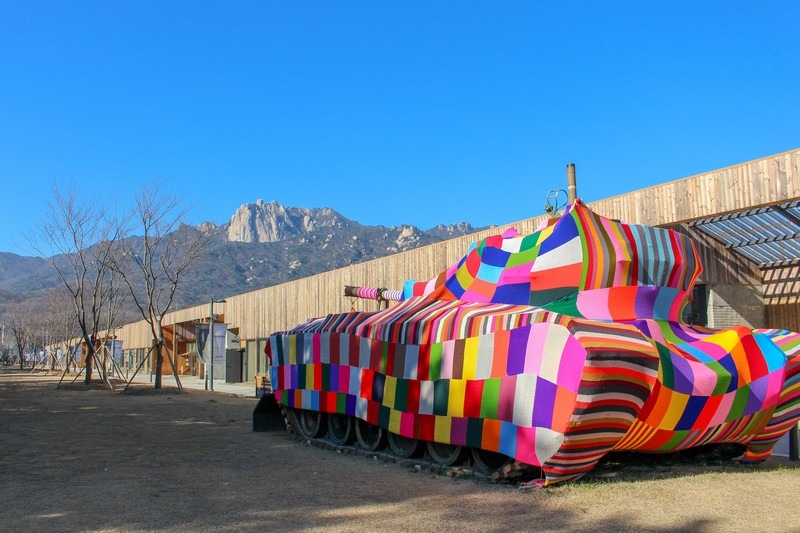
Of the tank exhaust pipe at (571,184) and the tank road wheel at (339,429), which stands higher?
the tank exhaust pipe at (571,184)

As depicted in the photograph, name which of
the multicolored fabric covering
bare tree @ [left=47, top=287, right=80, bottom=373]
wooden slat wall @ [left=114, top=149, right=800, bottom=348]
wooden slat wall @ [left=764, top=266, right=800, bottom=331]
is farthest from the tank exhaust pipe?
bare tree @ [left=47, top=287, right=80, bottom=373]

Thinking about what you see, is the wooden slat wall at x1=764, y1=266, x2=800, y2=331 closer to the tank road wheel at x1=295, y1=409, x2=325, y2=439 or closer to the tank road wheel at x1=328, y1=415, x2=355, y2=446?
the tank road wheel at x1=328, y1=415, x2=355, y2=446

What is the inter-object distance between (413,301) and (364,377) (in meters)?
1.54

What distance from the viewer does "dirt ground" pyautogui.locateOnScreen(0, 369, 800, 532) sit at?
22.2 feet

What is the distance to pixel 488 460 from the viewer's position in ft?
30.3

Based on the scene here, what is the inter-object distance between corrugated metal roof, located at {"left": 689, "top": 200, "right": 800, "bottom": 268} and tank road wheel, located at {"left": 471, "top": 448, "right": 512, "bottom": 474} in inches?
380

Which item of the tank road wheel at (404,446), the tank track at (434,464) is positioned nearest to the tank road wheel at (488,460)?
the tank track at (434,464)

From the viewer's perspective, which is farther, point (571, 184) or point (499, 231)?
point (499, 231)

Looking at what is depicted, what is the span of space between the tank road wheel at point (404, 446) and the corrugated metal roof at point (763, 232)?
9888 millimetres

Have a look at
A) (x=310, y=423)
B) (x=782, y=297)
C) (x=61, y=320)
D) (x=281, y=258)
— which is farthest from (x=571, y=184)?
(x=281, y=258)

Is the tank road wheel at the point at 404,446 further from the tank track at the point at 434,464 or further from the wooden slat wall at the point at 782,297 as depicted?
the wooden slat wall at the point at 782,297

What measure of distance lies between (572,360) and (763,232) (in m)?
12.6

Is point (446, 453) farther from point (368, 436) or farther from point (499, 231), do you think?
point (499, 231)

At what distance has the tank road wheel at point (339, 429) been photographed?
483 inches
